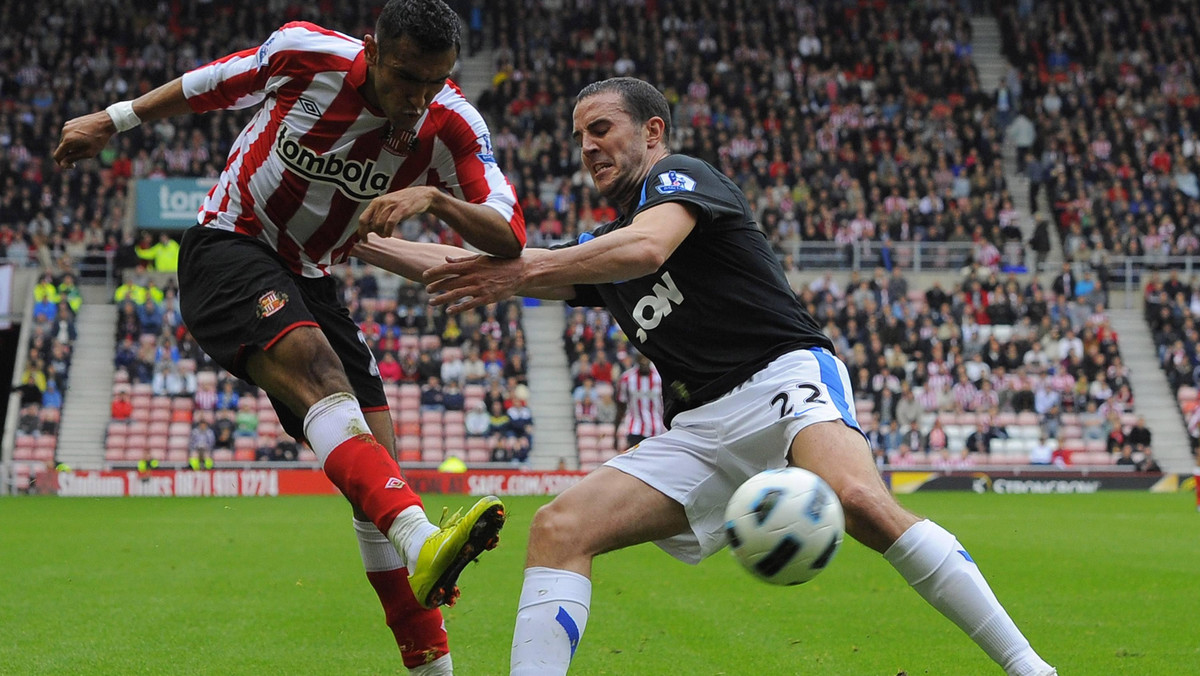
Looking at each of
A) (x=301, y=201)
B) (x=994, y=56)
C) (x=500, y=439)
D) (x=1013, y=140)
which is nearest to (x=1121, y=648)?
(x=301, y=201)

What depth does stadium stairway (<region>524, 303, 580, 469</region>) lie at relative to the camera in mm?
23578

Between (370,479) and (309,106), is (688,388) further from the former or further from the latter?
(309,106)

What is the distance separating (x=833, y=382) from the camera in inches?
187

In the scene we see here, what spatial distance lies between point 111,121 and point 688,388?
8.76ft

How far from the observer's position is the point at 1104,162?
30.1 m

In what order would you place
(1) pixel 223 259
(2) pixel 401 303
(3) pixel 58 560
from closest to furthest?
(1) pixel 223 259
(3) pixel 58 560
(2) pixel 401 303

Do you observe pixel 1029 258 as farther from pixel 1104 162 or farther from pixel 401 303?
pixel 401 303

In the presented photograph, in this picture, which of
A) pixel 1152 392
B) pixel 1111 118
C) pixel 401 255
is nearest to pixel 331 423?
A: pixel 401 255

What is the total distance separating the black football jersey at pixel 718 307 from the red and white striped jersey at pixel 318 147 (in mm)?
715

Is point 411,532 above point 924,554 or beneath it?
above

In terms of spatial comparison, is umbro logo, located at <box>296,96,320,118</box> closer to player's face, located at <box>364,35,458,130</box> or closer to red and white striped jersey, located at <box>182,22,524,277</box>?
red and white striped jersey, located at <box>182,22,524,277</box>

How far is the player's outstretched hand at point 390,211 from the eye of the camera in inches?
167

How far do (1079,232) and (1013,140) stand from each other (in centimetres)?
401

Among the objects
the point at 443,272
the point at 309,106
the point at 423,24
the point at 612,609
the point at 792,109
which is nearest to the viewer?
the point at 443,272
